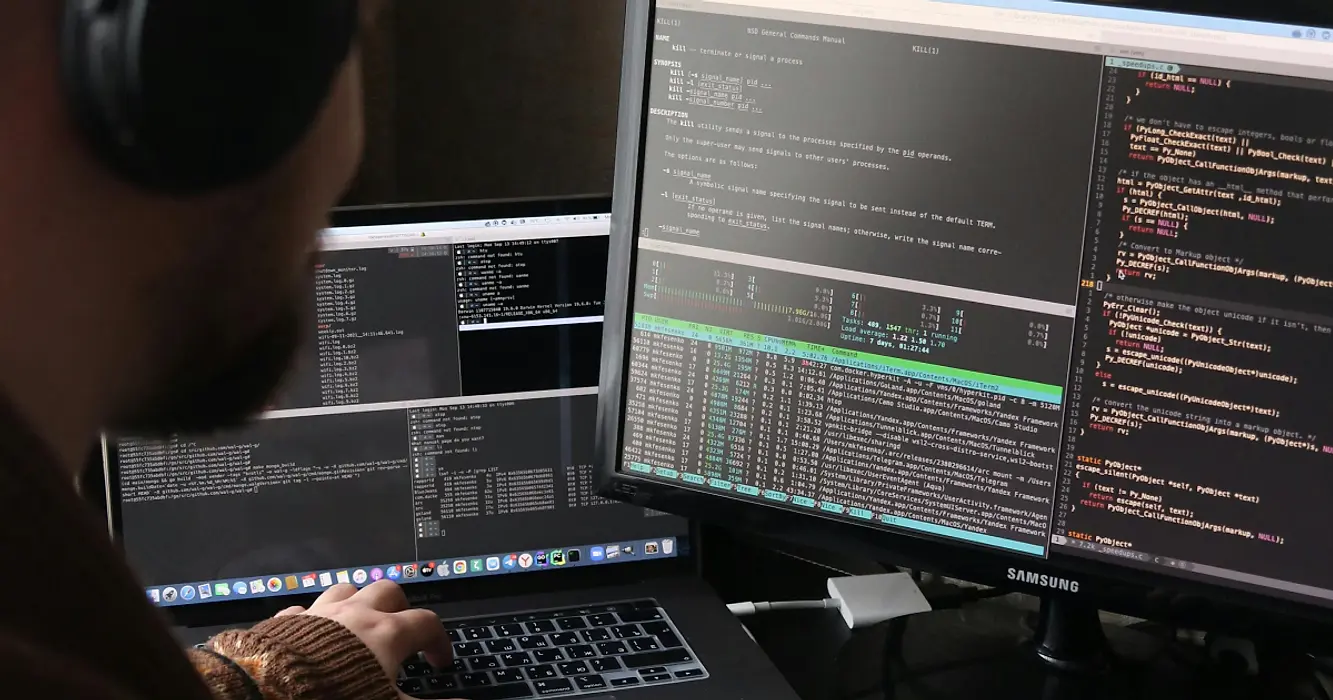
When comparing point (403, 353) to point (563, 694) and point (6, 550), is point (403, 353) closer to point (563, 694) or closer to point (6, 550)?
point (563, 694)

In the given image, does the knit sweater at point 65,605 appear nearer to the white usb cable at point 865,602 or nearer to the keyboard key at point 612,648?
the keyboard key at point 612,648

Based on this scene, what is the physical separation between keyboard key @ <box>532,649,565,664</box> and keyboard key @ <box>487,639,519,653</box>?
16 mm

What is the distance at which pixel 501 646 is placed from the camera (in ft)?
3.22

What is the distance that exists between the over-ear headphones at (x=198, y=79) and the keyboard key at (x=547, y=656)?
0.57 metres

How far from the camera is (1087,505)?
0.88 meters

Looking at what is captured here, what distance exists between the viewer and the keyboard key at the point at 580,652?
97 cm

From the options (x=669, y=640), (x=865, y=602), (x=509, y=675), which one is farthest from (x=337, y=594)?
(x=865, y=602)

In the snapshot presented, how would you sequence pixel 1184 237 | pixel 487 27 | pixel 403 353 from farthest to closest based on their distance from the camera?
pixel 487 27
pixel 403 353
pixel 1184 237

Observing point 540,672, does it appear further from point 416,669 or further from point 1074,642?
point 1074,642

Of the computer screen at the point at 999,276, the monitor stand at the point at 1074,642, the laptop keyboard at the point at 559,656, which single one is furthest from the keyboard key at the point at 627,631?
the monitor stand at the point at 1074,642

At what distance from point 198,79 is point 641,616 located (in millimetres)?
665

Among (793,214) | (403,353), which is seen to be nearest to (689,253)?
(793,214)

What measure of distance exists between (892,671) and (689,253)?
1.13 feet

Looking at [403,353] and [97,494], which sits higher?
[403,353]
